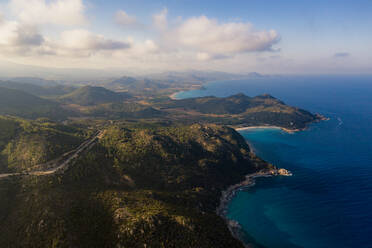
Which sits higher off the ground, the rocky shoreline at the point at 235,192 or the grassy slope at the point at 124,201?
the grassy slope at the point at 124,201

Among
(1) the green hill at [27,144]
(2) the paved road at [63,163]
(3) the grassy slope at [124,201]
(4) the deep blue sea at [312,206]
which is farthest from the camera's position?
(1) the green hill at [27,144]

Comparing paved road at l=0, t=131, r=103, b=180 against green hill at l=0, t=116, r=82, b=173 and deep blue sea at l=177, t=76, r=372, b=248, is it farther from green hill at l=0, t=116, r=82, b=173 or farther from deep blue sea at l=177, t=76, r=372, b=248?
deep blue sea at l=177, t=76, r=372, b=248

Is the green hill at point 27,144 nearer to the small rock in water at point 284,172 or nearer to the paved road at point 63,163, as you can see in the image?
the paved road at point 63,163

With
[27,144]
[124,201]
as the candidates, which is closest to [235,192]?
[124,201]

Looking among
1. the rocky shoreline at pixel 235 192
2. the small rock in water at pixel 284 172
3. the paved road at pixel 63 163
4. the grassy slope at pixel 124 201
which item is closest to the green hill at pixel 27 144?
the paved road at pixel 63 163

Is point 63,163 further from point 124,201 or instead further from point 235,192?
point 235,192

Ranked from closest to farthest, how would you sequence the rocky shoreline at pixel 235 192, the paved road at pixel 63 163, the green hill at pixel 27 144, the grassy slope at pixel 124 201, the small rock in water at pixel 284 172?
the grassy slope at pixel 124 201 → the rocky shoreline at pixel 235 192 → the paved road at pixel 63 163 → the green hill at pixel 27 144 → the small rock in water at pixel 284 172

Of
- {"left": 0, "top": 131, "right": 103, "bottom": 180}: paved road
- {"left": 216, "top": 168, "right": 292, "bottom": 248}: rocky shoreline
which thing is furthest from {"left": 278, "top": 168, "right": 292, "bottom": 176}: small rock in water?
{"left": 0, "top": 131, "right": 103, "bottom": 180}: paved road

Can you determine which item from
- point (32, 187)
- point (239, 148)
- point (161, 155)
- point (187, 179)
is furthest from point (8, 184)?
point (239, 148)
